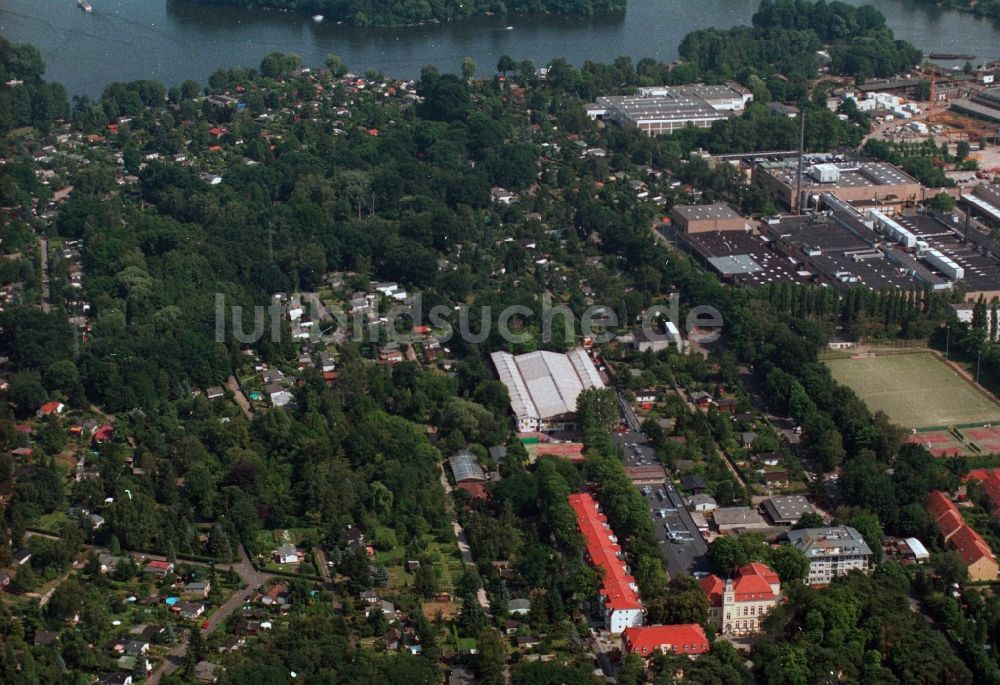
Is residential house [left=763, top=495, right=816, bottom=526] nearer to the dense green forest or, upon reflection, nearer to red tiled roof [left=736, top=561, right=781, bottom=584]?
red tiled roof [left=736, top=561, right=781, bottom=584]

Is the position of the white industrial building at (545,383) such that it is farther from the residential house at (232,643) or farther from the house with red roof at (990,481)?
the residential house at (232,643)

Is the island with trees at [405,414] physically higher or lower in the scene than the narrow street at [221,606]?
higher

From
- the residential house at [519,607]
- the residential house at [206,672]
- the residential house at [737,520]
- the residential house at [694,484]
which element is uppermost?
the residential house at [694,484]

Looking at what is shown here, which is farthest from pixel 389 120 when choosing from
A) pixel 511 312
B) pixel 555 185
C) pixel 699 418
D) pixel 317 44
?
pixel 699 418

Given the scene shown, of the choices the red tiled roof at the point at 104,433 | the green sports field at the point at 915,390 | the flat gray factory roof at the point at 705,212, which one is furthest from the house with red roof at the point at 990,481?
the red tiled roof at the point at 104,433

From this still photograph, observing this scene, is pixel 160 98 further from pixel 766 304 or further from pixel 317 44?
pixel 766 304

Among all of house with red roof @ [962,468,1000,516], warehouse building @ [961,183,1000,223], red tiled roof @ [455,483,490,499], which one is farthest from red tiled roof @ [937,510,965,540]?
warehouse building @ [961,183,1000,223]
